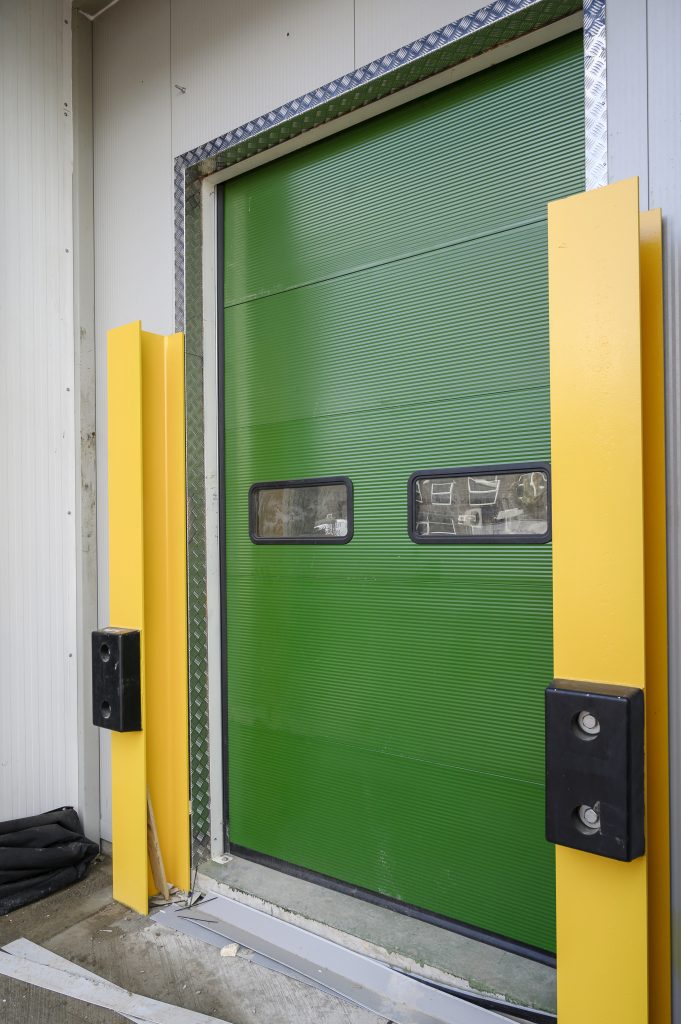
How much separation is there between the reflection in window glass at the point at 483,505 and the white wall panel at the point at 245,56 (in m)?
1.44

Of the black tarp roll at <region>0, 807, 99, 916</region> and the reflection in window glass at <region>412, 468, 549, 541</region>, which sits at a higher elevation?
the reflection in window glass at <region>412, 468, 549, 541</region>

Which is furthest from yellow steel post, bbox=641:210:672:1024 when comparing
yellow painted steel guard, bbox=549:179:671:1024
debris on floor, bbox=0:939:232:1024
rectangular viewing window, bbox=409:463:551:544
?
debris on floor, bbox=0:939:232:1024

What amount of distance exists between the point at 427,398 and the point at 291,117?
113 centimetres

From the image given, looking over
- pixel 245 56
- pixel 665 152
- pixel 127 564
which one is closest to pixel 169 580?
pixel 127 564

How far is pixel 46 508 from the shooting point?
3.12 meters

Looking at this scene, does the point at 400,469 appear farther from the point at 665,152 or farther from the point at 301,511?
the point at 665,152

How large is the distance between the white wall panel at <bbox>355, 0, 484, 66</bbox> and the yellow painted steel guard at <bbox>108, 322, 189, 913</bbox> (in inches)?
47.7

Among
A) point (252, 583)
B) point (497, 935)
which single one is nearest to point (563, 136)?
point (252, 583)

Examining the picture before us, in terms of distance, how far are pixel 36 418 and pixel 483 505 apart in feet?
6.83

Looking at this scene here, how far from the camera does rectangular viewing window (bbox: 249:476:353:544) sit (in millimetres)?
2527

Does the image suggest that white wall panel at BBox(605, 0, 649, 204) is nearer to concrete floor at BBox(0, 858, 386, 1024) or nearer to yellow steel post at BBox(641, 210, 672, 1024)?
yellow steel post at BBox(641, 210, 672, 1024)

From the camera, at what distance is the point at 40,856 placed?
2.84 m

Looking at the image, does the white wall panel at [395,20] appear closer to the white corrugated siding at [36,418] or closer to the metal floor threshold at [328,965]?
the white corrugated siding at [36,418]

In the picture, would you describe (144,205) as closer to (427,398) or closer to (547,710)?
(427,398)
